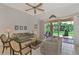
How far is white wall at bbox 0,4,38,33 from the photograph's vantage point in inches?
76.2

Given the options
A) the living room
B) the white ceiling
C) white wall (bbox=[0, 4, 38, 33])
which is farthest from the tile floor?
the white ceiling

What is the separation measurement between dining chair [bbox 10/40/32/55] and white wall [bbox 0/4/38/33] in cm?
25

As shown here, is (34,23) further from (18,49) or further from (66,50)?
(66,50)

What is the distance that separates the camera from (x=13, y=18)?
6.38ft

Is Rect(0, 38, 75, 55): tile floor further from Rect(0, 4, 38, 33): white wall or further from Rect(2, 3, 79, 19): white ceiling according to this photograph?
Rect(2, 3, 79, 19): white ceiling

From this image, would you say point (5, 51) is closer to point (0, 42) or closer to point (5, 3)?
point (0, 42)

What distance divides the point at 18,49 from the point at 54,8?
0.82 meters

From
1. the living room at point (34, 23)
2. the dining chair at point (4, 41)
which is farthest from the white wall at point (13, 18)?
the dining chair at point (4, 41)

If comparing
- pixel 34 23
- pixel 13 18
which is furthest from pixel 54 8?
pixel 13 18

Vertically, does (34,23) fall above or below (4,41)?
above

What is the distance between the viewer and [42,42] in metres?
1.97

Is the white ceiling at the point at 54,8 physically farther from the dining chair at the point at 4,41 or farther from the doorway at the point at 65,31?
the dining chair at the point at 4,41

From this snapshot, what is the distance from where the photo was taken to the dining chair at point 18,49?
6.43 feet
